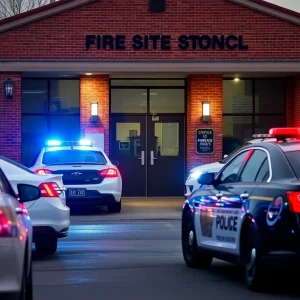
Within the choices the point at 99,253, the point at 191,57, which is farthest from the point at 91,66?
the point at 99,253

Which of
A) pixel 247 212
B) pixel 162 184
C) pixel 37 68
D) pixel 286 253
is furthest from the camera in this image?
pixel 162 184

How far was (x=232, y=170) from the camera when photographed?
1102 cm

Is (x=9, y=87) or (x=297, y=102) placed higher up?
(x=9, y=87)

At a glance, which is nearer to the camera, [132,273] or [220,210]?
[220,210]

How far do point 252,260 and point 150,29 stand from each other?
16239 millimetres

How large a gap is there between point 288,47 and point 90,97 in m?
5.45

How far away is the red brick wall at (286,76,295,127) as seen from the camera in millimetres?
26641

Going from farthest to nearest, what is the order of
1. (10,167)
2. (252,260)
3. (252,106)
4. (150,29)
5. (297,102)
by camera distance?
(252,106) → (297,102) → (150,29) → (10,167) → (252,260)

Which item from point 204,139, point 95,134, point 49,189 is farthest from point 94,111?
point 49,189

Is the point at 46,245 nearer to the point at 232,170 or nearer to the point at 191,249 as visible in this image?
the point at 191,249

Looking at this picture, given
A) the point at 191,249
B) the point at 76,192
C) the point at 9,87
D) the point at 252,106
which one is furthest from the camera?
the point at 252,106

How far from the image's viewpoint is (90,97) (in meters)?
25.5

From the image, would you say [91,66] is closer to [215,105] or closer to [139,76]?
[139,76]

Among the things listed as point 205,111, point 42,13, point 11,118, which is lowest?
point 11,118
